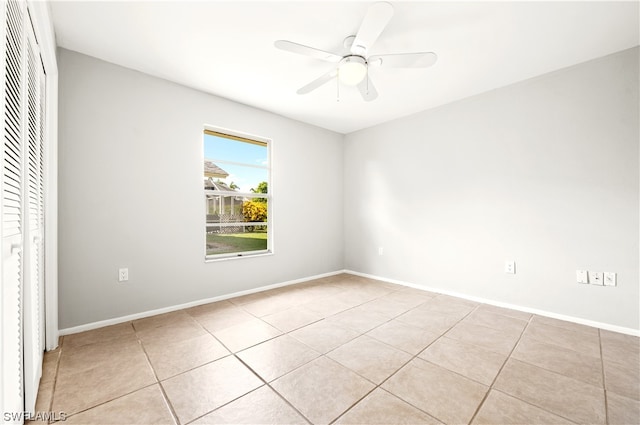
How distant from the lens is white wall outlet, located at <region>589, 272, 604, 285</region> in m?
2.43

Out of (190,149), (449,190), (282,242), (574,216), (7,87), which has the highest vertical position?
(190,149)

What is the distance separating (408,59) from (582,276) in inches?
102

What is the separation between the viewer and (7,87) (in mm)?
1063

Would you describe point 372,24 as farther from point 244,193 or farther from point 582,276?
point 582,276

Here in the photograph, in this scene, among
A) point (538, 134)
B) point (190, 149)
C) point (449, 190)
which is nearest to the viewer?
point (538, 134)

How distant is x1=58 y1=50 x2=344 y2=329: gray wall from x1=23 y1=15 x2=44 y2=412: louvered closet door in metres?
0.46

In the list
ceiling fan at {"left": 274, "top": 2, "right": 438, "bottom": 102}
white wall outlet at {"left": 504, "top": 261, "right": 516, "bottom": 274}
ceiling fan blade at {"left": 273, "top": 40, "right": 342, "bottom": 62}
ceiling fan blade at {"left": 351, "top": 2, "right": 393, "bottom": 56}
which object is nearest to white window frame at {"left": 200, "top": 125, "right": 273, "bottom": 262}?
ceiling fan at {"left": 274, "top": 2, "right": 438, "bottom": 102}

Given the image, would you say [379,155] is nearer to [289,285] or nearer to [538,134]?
[538,134]

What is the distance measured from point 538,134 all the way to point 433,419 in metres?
2.88

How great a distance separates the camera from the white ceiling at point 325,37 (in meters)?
1.87

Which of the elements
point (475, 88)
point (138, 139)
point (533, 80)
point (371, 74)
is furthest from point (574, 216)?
point (138, 139)

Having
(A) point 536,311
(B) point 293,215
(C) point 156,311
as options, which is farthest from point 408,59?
(C) point 156,311

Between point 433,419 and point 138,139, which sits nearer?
point 433,419

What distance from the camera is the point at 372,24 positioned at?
169 cm
